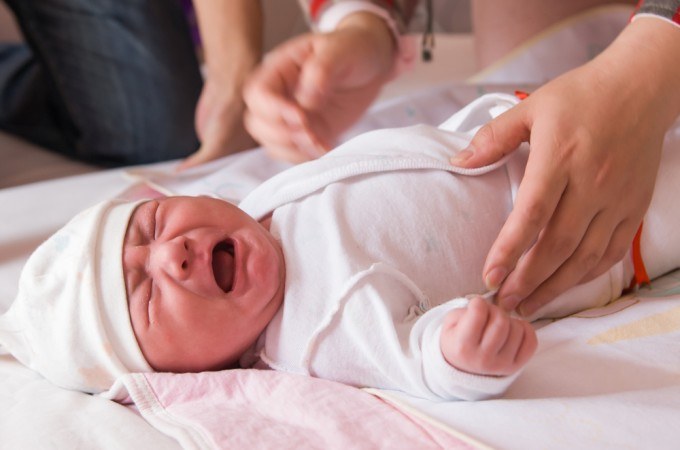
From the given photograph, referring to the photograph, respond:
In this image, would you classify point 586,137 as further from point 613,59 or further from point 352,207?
point 352,207

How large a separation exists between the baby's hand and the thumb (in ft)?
0.78

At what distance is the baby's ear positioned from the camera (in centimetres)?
135

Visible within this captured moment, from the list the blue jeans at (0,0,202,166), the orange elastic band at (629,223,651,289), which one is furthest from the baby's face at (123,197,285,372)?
the blue jeans at (0,0,202,166)

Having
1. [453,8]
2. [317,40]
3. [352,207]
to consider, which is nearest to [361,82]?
[317,40]

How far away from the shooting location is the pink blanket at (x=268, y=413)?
2.22 feet

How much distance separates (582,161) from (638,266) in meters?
0.22

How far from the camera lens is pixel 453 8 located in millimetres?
2570

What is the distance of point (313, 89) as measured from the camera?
107 cm

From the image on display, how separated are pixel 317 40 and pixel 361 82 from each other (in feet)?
0.54

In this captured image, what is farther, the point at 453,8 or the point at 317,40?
the point at 453,8

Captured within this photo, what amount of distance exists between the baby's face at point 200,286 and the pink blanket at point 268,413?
1.5 inches

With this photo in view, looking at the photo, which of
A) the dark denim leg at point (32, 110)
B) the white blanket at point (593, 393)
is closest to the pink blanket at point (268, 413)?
the white blanket at point (593, 393)

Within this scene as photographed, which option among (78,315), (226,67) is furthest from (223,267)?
(226,67)

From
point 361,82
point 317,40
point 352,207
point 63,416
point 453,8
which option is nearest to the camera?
point 63,416
